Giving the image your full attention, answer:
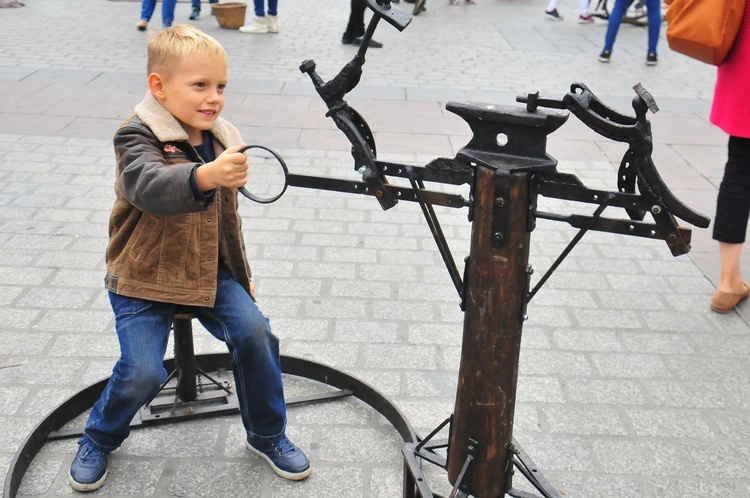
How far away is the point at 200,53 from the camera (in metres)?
2.34

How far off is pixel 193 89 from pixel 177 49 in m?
0.12

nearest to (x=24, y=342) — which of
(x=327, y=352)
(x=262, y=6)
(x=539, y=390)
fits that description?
(x=327, y=352)

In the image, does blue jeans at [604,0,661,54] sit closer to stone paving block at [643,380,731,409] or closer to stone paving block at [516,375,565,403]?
stone paving block at [643,380,731,409]

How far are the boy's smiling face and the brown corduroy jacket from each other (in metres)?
0.04

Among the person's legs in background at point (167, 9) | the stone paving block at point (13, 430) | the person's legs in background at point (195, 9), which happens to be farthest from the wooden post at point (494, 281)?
the person's legs in background at point (195, 9)

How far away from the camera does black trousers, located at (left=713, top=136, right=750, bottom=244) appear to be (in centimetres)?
376

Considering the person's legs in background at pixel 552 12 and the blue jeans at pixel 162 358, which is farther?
the person's legs in background at pixel 552 12

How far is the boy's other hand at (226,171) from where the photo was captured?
6.77ft

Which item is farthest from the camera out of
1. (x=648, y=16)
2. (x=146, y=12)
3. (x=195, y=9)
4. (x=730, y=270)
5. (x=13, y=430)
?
(x=195, y=9)

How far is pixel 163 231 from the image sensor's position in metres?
2.43

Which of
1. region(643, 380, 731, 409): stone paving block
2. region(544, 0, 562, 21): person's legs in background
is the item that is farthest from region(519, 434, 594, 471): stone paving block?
region(544, 0, 562, 21): person's legs in background

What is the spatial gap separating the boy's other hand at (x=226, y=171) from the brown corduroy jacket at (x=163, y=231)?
0.49 feet

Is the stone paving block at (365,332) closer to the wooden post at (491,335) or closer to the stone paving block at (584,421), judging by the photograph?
the stone paving block at (584,421)

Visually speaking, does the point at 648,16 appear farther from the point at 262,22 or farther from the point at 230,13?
the point at 230,13
